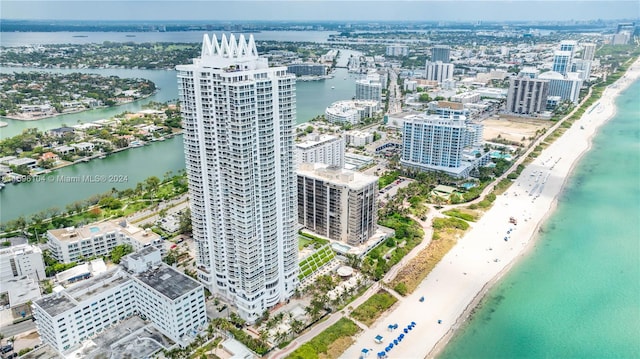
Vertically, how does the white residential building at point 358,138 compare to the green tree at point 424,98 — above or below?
below

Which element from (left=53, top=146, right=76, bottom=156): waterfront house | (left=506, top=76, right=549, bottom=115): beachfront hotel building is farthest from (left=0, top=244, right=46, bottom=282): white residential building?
(left=506, top=76, right=549, bottom=115): beachfront hotel building

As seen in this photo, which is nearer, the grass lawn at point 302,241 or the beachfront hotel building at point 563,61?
the grass lawn at point 302,241

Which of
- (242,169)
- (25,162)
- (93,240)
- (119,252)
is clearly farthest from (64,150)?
(242,169)

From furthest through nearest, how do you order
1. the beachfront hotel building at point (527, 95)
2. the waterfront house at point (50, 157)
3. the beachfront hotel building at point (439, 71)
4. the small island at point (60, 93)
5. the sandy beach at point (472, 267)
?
1. the beachfront hotel building at point (439, 71)
2. the small island at point (60, 93)
3. the beachfront hotel building at point (527, 95)
4. the waterfront house at point (50, 157)
5. the sandy beach at point (472, 267)

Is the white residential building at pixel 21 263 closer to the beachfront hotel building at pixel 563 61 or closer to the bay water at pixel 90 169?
the bay water at pixel 90 169

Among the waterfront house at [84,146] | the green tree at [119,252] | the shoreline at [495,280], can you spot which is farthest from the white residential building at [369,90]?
the green tree at [119,252]

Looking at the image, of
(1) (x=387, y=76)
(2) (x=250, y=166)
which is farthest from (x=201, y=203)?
(1) (x=387, y=76)

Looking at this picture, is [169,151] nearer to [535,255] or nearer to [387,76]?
[535,255]
